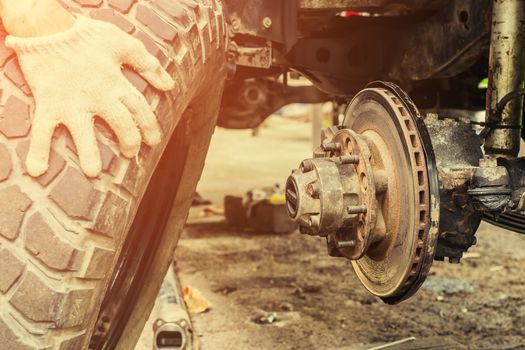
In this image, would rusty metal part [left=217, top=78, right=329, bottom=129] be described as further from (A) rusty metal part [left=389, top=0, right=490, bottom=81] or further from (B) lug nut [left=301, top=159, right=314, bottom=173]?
(B) lug nut [left=301, top=159, right=314, bottom=173]

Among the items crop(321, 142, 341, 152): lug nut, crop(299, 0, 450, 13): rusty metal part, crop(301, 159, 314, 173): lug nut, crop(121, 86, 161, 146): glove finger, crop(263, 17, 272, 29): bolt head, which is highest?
crop(299, 0, 450, 13): rusty metal part

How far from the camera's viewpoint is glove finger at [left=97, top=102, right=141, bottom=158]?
105cm

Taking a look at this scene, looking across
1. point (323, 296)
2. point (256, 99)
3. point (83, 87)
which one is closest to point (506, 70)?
point (83, 87)

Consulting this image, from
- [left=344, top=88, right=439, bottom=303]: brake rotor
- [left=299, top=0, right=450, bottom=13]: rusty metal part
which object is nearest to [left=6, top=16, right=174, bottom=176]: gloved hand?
[left=344, top=88, right=439, bottom=303]: brake rotor

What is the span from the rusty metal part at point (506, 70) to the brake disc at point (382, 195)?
0.79 feet

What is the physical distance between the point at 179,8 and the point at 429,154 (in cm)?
55

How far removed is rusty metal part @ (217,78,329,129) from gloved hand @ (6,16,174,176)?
6.39ft

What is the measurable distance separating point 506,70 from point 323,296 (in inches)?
56.8

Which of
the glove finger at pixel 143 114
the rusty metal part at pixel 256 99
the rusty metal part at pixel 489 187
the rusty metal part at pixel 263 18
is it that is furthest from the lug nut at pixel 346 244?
the rusty metal part at pixel 256 99

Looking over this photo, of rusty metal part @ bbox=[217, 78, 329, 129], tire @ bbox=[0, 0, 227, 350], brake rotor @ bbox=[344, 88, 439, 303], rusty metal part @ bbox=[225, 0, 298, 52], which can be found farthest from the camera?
rusty metal part @ bbox=[217, 78, 329, 129]

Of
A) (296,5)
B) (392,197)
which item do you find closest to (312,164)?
(392,197)

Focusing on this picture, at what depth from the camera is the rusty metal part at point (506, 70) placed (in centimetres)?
147

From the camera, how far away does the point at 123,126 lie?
1058 mm

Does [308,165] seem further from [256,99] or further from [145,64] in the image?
[256,99]
